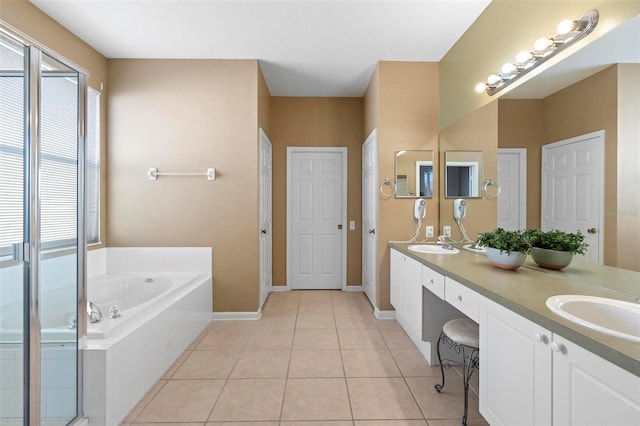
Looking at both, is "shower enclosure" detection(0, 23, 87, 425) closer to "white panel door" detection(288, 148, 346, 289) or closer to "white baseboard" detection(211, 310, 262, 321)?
"white baseboard" detection(211, 310, 262, 321)

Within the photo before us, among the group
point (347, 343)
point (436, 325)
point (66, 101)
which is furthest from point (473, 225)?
point (66, 101)

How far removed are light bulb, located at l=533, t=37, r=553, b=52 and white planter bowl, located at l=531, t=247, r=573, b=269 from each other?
3.80 feet

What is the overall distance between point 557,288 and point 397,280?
1550 mm

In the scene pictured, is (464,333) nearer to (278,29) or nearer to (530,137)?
(530,137)

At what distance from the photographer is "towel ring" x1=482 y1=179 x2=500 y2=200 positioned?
1999mm

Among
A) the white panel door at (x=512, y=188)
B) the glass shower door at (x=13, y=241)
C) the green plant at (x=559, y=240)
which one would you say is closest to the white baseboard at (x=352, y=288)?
the white panel door at (x=512, y=188)

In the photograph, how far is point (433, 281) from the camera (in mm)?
1926

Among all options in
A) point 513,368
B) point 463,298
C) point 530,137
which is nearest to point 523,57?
point 530,137

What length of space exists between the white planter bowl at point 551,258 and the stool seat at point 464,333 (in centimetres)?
51

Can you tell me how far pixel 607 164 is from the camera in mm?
1235

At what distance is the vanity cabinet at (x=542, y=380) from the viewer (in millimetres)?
741

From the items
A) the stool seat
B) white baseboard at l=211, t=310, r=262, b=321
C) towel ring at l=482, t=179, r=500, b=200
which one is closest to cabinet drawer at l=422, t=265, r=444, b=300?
the stool seat

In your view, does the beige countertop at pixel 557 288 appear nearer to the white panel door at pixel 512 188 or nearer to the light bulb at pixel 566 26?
the white panel door at pixel 512 188

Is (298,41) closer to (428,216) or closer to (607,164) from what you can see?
(428,216)
